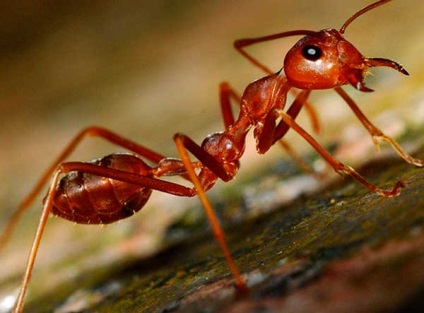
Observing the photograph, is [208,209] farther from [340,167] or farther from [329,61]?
[329,61]

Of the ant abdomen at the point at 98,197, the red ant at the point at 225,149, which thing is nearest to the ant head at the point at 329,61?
the red ant at the point at 225,149

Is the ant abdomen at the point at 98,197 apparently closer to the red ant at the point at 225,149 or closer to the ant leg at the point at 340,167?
the red ant at the point at 225,149

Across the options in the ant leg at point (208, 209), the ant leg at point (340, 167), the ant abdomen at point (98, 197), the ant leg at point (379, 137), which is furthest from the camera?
the ant abdomen at point (98, 197)

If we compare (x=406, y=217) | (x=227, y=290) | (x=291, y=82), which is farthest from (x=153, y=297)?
(x=291, y=82)

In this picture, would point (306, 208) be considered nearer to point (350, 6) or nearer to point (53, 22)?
point (350, 6)

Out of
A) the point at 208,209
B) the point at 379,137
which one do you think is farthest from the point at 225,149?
the point at 208,209

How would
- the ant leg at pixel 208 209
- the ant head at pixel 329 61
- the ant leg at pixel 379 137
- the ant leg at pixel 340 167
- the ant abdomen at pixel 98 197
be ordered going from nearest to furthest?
the ant leg at pixel 208 209
the ant leg at pixel 340 167
the ant leg at pixel 379 137
the ant head at pixel 329 61
the ant abdomen at pixel 98 197

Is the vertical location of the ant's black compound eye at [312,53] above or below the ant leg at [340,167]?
above

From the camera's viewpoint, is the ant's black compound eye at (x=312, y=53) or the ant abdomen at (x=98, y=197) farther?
the ant abdomen at (x=98, y=197)

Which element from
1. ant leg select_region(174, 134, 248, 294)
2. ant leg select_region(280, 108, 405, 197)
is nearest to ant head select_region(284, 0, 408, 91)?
ant leg select_region(280, 108, 405, 197)
